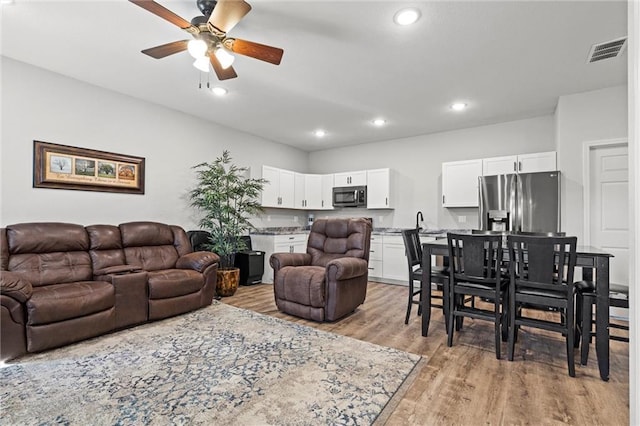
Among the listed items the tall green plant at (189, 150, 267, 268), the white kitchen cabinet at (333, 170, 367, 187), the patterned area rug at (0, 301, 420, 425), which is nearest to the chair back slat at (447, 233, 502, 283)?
the patterned area rug at (0, 301, 420, 425)

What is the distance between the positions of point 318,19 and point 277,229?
4398 millimetres

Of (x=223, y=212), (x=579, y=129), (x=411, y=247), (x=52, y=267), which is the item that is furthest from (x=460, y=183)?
(x=52, y=267)

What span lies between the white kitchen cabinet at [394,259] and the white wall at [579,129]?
7.53 feet

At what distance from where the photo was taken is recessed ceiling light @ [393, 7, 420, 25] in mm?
2418

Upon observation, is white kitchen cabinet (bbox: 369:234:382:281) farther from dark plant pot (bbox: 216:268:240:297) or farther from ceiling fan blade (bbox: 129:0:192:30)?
ceiling fan blade (bbox: 129:0:192:30)

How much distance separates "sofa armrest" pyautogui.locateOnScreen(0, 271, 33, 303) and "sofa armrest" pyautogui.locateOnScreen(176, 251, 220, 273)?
148cm

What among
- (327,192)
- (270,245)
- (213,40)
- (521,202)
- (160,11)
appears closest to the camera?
(160,11)

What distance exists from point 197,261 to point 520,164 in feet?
15.5

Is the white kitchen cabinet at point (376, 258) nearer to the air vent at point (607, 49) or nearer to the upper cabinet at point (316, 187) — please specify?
the upper cabinet at point (316, 187)

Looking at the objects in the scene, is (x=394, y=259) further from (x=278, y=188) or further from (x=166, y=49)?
(x=166, y=49)

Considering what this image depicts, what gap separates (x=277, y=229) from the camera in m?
6.42

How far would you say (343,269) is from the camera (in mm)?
3262

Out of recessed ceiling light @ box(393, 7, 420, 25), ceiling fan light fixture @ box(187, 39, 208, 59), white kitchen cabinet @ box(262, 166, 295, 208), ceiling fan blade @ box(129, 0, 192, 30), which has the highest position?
recessed ceiling light @ box(393, 7, 420, 25)

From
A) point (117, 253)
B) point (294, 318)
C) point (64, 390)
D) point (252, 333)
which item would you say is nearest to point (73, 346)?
point (64, 390)
